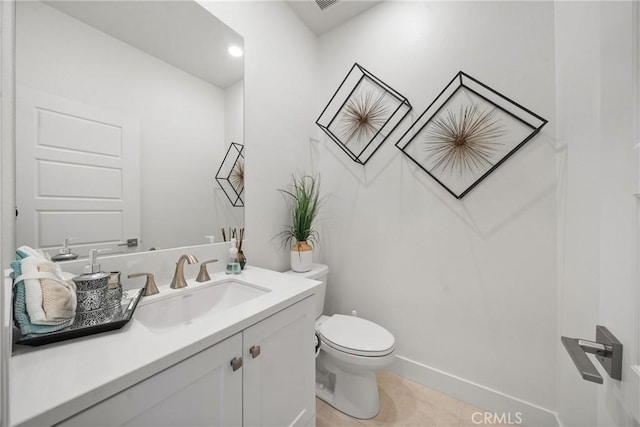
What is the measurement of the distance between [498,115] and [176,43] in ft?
5.66

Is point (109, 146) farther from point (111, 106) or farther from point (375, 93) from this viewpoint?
point (375, 93)

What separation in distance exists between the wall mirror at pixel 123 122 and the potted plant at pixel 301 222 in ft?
1.43

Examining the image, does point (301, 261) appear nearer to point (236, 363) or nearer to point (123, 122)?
point (236, 363)

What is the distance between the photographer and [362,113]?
A: 70.4 inches

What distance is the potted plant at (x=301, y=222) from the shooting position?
65.4 inches

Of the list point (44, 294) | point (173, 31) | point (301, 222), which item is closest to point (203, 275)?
point (44, 294)

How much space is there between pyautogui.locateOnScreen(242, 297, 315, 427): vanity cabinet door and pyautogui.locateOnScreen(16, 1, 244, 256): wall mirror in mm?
659

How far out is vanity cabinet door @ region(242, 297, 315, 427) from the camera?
83cm

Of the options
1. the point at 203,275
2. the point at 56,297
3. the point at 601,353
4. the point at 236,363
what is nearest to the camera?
the point at 601,353

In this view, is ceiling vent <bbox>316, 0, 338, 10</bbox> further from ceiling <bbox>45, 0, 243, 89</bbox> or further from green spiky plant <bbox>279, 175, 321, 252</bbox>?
green spiky plant <bbox>279, 175, 321, 252</bbox>

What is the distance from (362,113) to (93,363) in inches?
72.2

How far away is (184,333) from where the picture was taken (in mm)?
698

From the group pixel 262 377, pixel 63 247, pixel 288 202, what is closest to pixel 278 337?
pixel 262 377

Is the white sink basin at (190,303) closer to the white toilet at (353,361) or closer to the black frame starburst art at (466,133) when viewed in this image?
the white toilet at (353,361)
